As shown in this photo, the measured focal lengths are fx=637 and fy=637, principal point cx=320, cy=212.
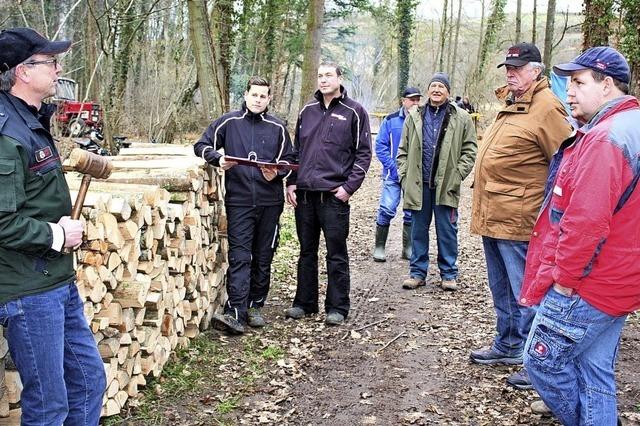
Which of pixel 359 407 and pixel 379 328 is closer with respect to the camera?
pixel 359 407

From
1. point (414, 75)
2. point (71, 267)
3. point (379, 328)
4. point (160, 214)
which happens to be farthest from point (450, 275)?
A: point (414, 75)

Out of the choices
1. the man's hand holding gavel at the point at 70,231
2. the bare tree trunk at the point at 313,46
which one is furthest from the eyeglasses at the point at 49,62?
the bare tree trunk at the point at 313,46

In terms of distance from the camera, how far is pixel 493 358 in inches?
199

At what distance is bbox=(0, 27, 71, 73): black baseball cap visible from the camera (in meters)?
2.81

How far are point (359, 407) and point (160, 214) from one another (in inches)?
78.7

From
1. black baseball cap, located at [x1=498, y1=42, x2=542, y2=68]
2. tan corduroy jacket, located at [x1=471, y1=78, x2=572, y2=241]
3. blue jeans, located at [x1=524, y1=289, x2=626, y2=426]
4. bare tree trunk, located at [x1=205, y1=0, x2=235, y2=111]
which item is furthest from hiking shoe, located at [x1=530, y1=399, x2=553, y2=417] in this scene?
bare tree trunk, located at [x1=205, y1=0, x2=235, y2=111]

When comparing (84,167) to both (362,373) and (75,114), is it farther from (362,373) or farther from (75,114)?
(75,114)

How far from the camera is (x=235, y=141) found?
18.7 ft

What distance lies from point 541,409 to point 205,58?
7.54 metres

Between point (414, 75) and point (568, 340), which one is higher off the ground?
point (414, 75)

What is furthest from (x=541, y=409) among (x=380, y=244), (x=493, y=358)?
(x=380, y=244)

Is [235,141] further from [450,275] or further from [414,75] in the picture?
[414,75]

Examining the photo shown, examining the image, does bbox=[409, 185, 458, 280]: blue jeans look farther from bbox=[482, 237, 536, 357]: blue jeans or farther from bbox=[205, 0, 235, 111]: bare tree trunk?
bbox=[205, 0, 235, 111]: bare tree trunk

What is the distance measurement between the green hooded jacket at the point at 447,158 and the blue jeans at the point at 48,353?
14.4ft
